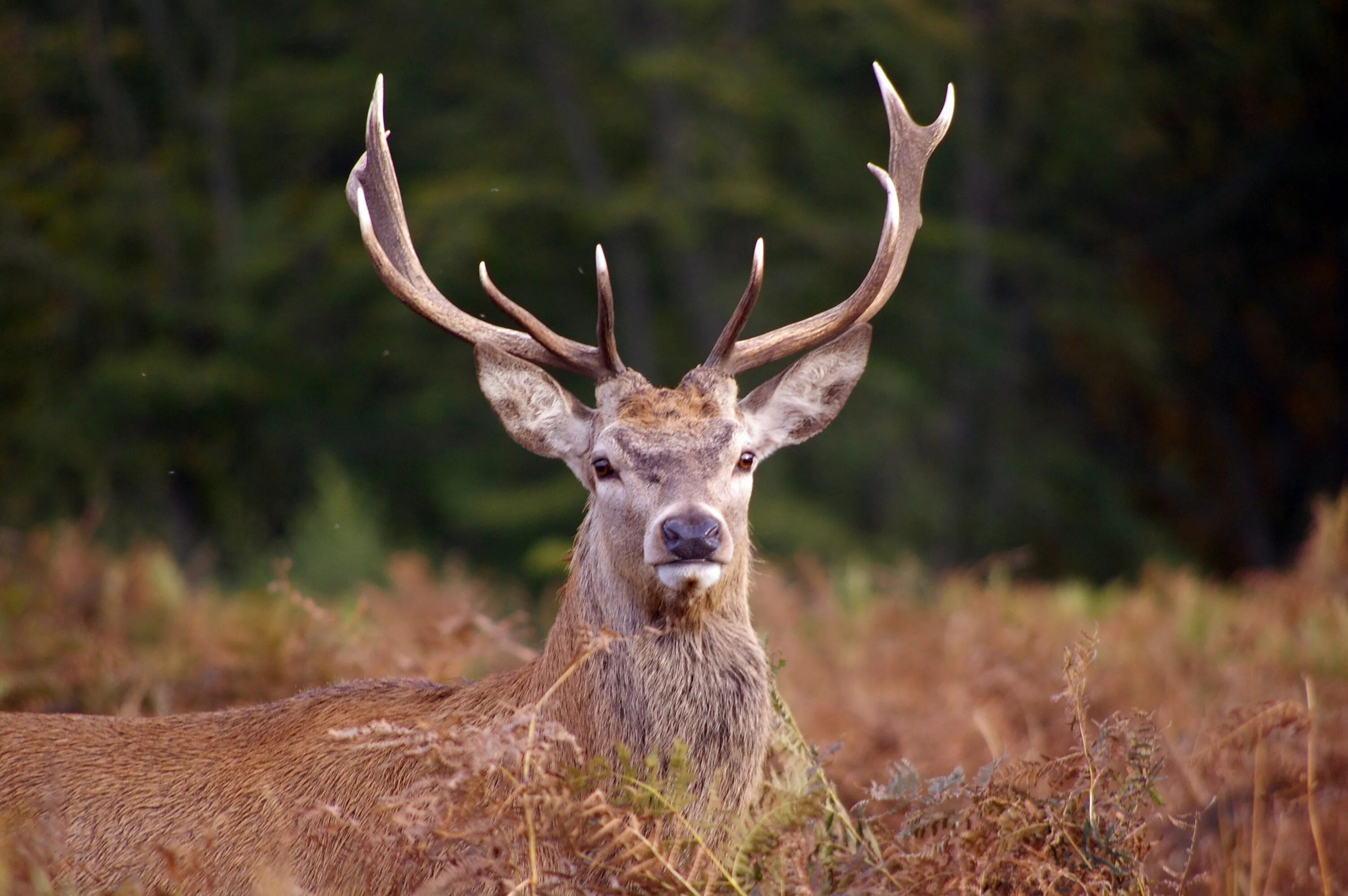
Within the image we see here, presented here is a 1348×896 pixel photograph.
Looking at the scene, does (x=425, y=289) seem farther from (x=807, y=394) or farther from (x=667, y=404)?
(x=807, y=394)

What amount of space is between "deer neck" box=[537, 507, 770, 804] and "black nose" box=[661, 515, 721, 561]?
0.18 meters

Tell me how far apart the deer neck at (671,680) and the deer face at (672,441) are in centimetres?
8

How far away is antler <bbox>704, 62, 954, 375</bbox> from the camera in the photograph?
4.77 metres

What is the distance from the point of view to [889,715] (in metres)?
6.77

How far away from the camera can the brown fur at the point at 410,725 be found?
4078mm

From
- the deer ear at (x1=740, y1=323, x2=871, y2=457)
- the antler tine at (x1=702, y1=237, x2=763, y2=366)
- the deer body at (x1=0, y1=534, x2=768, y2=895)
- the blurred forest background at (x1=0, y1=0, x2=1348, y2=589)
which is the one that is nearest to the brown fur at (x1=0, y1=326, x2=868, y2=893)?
the deer body at (x1=0, y1=534, x2=768, y2=895)

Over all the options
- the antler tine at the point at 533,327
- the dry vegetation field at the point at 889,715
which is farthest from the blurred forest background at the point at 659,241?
the antler tine at the point at 533,327

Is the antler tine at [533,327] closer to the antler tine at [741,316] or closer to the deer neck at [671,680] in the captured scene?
the antler tine at [741,316]

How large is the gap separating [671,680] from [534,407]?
114 centimetres

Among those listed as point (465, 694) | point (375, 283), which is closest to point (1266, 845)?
point (465, 694)

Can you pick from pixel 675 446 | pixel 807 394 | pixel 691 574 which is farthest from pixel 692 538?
pixel 807 394

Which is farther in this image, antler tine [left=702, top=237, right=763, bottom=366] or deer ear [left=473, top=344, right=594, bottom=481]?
deer ear [left=473, top=344, right=594, bottom=481]

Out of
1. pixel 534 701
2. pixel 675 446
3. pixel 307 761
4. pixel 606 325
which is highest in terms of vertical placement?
pixel 606 325

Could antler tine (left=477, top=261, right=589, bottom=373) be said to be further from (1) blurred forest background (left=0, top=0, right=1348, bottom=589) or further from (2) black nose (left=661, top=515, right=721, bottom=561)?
(1) blurred forest background (left=0, top=0, right=1348, bottom=589)
